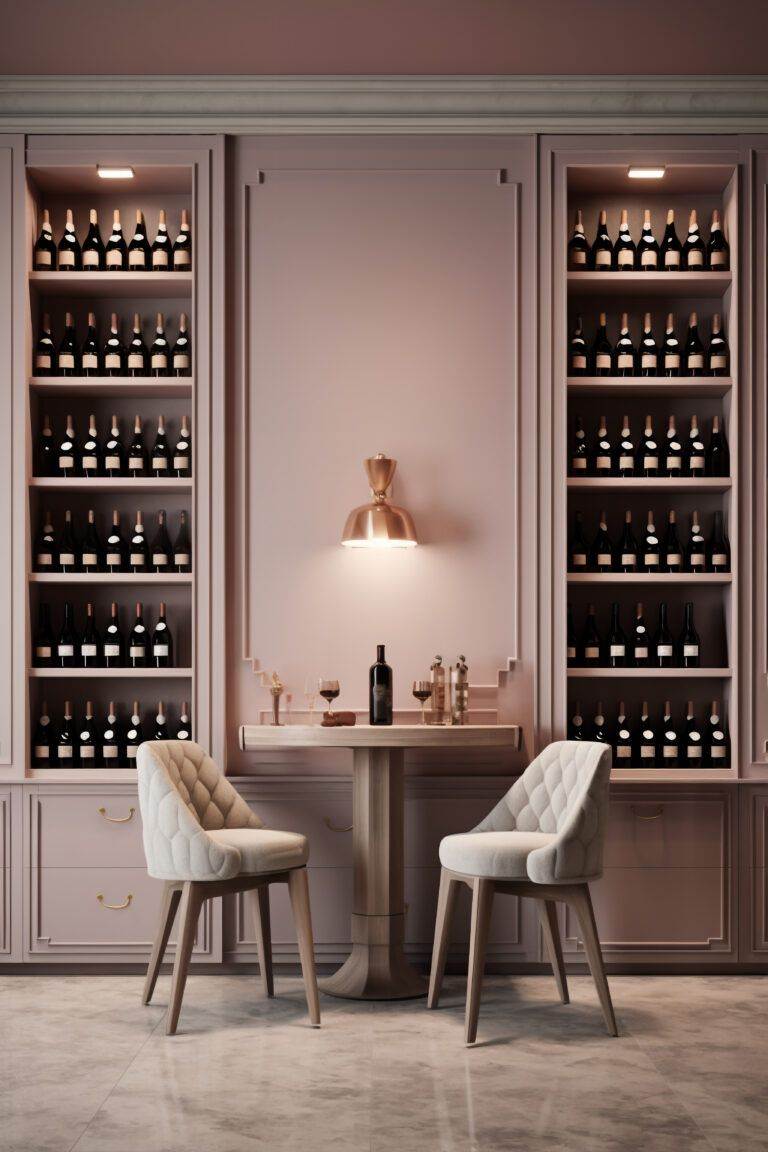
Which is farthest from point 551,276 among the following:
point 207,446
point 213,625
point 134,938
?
point 134,938

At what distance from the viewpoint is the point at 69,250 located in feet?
16.7

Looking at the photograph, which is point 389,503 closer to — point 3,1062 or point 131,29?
point 131,29

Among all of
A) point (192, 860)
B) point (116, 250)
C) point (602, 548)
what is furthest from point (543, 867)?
point (116, 250)

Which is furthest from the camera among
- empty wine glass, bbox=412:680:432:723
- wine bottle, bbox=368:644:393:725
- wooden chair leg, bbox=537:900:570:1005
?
empty wine glass, bbox=412:680:432:723

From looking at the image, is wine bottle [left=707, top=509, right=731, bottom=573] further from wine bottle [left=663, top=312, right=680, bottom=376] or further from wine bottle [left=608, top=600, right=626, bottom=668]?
wine bottle [left=663, top=312, right=680, bottom=376]

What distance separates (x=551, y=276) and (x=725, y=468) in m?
1.03

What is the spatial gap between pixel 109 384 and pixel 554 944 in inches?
106

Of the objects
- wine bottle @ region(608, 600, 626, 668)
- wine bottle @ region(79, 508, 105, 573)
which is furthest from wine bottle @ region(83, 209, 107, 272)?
wine bottle @ region(608, 600, 626, 668)

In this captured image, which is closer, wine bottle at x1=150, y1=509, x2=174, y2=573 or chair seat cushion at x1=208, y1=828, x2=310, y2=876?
chair seat cushion at x1=208, y1=828, x2=310, y2=876

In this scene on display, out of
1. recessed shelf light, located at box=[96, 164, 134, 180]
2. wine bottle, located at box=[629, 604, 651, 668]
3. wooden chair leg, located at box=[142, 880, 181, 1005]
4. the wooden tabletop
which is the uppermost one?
recessed shelf light, located at box=[96, 164, 134, 180]

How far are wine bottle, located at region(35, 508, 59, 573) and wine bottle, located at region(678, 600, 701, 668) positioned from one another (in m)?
2.52

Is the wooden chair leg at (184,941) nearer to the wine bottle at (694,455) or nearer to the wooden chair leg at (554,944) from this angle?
the wooden chair leg at (554,944)

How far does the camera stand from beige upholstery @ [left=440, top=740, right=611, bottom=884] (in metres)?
3.94

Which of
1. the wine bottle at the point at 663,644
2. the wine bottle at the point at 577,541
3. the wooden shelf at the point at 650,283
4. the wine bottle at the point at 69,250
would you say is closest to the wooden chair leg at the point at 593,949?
the wine bottle at the point at 663,644
